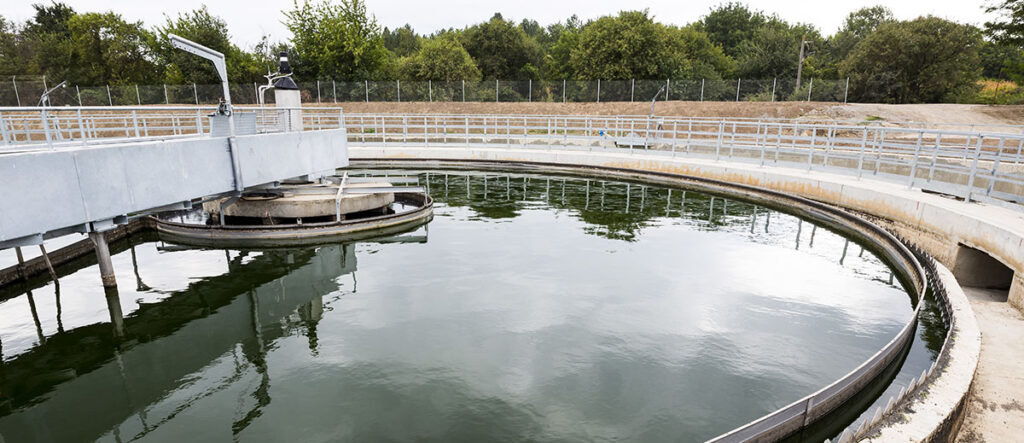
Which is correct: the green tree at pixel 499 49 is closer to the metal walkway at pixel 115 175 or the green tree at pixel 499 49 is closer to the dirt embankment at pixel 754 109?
the dirt embankment at pixel 754 109

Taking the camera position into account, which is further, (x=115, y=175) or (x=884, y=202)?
(x=884, y=202)

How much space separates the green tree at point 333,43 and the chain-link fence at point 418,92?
8.63m

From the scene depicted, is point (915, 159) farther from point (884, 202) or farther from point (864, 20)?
point (864, 20)

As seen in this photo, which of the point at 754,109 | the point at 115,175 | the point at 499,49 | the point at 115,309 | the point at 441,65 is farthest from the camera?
the point at 499,49

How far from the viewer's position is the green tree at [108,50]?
182ft

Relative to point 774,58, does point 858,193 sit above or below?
below

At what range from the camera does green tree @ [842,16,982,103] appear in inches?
1620

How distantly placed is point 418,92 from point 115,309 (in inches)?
1427

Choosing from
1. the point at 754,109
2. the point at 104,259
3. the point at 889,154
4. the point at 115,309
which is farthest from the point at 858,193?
the point at 754,109

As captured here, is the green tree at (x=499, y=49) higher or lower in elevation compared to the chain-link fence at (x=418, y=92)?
higher

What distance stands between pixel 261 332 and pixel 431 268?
3.50 meters

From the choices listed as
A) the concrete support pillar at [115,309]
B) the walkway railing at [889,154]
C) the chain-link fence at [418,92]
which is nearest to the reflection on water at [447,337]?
the concrete support pillar at [115,309]

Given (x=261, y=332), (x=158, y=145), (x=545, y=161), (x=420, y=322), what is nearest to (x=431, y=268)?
(x=420, y=322)

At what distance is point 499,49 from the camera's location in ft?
203
